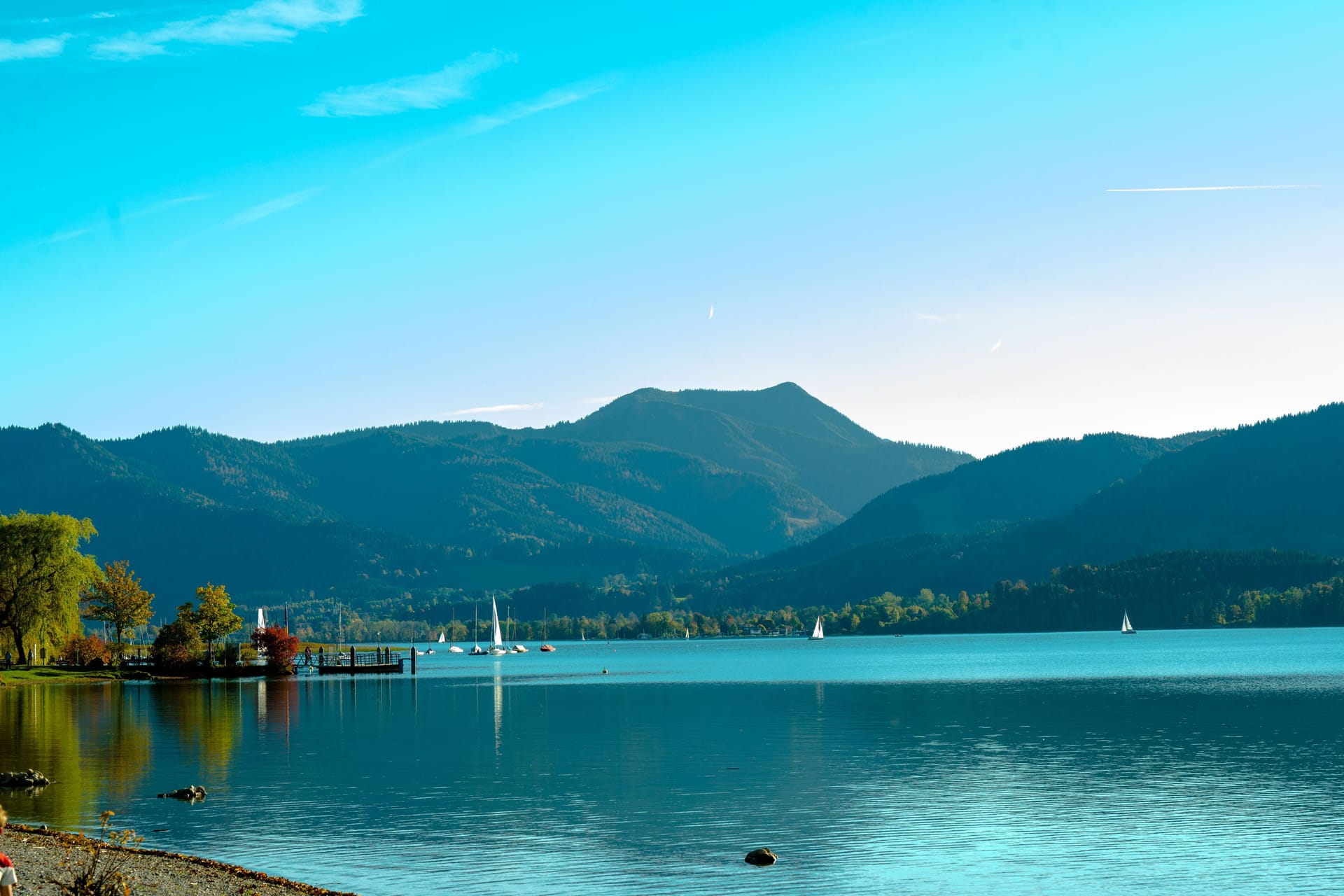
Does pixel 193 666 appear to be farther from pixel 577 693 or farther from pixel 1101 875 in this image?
pixel 1101 875

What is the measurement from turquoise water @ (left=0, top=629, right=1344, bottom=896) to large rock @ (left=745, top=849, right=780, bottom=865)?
0.49 m

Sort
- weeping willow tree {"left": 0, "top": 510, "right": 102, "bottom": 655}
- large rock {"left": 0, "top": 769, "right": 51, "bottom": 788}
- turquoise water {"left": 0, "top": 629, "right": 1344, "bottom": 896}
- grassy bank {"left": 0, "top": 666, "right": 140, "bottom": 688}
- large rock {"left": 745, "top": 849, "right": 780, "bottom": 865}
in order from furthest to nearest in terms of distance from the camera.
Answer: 1. grassy bank {"left": 0, "top": 666, "right": 140, "bottom": 688}
2. weeping willow tree {"left": 0, "top": 510, "right": 102, "bottom": 655}
3. large rock {"left": 0, "top": 769, "right": 51, "bottom": 788}
4. large rock {"left": 745, "top": 849, "right": 780, "bottom": 865}
5. turquoise water {"left": 0, "top": 629, "right": 1344, "bottom": 896}

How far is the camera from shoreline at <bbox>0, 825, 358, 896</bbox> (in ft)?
102

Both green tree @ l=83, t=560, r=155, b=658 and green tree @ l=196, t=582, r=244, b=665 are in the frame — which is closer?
green tree @ l=83, t=560, r=155, b=658

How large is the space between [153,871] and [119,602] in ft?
429

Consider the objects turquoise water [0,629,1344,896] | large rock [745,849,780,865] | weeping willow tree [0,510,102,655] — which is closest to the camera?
turquoise water [0,629,1344,896]

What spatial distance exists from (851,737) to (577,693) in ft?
193

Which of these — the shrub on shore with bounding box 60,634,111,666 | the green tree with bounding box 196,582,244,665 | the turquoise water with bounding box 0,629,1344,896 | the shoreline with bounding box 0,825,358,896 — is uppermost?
the green tree with bounding box 196,582,244,665

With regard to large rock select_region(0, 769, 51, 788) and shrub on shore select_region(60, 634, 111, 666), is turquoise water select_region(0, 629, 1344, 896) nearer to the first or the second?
large rock select_region(0, 769, 51, 788)

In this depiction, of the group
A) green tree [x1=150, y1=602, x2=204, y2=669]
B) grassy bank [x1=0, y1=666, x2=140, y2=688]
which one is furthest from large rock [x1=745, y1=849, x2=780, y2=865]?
green tree [x1=150, y1=602, x2=204, y2=669]

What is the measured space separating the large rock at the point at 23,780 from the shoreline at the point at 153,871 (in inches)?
588

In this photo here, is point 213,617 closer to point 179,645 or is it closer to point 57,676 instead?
point 179,645

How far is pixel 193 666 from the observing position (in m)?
158

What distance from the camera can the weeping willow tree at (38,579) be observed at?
13038 cm
